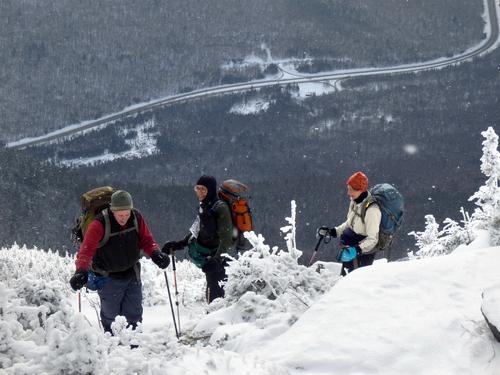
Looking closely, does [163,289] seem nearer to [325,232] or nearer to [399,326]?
[325,232]

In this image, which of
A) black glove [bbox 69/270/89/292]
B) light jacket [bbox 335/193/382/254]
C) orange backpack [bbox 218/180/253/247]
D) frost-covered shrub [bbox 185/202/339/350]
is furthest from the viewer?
orange backpack [bbox 218/180/253/247]

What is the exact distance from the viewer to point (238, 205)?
768cm

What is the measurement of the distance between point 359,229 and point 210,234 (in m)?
1.67

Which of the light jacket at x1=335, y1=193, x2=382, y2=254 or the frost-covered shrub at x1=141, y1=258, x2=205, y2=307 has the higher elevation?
the light jacket at x1=335, y1=193, x2=382, y2=254

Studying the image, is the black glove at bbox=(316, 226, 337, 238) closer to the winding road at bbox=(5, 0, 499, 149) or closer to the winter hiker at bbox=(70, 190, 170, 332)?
the winter hiker at bbox=(70, 190, 170, 332)

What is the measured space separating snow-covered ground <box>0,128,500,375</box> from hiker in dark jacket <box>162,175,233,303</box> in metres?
0.53

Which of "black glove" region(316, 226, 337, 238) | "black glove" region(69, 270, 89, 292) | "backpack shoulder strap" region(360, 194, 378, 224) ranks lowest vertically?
"black glove" region(316, 226, 337, 238)

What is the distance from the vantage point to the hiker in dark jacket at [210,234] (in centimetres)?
741

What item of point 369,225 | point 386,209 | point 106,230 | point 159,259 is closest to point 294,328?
point 159,259

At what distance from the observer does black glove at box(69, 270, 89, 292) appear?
19.4ft

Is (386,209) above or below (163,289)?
above

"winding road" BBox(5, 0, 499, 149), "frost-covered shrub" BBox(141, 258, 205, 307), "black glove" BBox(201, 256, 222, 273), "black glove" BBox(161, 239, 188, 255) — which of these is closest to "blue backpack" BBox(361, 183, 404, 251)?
"black glove" BBox(201, 256, 222, 273)

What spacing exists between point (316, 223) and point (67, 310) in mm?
87995

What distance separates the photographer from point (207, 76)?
625 ft
